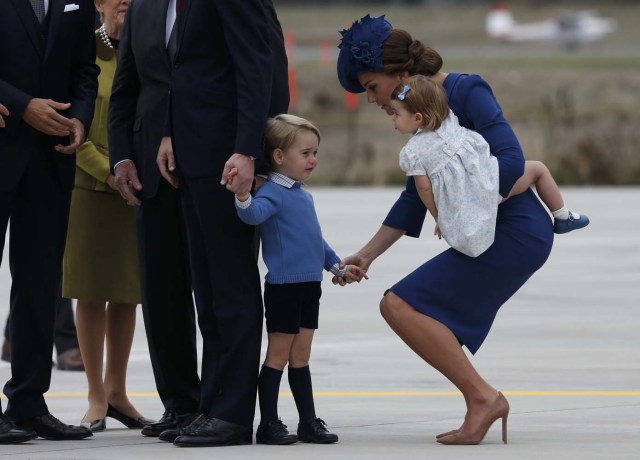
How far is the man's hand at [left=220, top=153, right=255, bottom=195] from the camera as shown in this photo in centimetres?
653

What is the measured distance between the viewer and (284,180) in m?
6.82

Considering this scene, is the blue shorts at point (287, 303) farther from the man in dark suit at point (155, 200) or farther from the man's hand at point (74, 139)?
the man's hand at point (74, 139)

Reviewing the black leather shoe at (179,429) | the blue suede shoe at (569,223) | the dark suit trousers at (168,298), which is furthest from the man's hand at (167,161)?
the blue suede shoe at (569,223)

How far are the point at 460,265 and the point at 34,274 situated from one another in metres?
1.76

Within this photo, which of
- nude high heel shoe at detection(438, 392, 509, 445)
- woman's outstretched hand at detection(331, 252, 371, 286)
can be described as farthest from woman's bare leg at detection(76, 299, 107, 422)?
nude high heel shoe at detection(438, 392, 509, 445)

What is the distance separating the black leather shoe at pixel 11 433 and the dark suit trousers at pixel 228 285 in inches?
29.9

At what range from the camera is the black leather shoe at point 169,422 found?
7148mm

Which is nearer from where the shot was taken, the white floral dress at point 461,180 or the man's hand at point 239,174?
the man's hand at point 239,174

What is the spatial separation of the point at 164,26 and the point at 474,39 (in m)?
48.5

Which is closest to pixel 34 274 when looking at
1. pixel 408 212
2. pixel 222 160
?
pixel 222 160

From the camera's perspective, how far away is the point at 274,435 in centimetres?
682

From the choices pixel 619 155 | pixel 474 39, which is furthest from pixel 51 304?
pixel 474 39

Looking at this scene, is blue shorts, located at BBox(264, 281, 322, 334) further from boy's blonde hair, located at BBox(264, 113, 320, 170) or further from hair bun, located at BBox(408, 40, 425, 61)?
hair bun, located at BBox(408, 40, 425, 61)

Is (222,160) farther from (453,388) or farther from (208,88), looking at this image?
(453,388)
